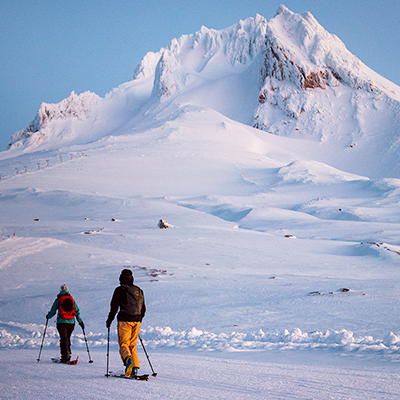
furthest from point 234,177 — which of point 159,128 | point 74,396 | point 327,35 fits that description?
point 327,35

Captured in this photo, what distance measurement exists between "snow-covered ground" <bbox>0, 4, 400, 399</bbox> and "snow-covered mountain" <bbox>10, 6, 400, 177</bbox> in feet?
138

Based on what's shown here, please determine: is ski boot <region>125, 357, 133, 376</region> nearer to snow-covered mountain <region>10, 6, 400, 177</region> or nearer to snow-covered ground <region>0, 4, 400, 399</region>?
snow-covered ground <region>0, 4, 400, 399</region>

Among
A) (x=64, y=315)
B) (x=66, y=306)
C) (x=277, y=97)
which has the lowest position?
(x=64, y=315)

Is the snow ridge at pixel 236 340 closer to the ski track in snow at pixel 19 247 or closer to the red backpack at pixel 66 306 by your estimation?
the red backpack at pixel 66 306

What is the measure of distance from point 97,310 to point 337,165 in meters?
73.5

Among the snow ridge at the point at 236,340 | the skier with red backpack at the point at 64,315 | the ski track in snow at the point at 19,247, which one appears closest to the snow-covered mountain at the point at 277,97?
the ski track in snow at the point at 19,247

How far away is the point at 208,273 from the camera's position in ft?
47.7

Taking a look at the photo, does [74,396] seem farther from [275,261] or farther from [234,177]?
[234,177]

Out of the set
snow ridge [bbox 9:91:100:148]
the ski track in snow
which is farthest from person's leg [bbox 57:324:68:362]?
snow ridge [bbox 9:91:100:148]

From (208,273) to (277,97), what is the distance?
9237 centimetres

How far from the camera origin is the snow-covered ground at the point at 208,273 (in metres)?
6.08

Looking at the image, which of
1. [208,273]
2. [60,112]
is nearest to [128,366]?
[208,273]

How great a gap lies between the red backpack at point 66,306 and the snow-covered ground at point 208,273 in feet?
2.66

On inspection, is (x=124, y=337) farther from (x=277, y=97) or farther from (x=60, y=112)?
(x=60, y=112)
